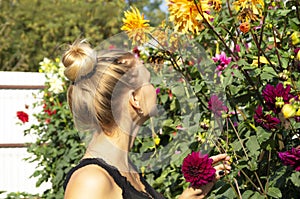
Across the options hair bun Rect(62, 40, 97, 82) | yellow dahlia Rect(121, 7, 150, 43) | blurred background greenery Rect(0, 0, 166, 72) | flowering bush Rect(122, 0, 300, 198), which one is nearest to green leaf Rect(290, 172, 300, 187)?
flowering bush Rect(122, 0, 300, 198)

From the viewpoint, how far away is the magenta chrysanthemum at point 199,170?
195 centimetres

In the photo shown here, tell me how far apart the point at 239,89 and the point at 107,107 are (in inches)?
38.4

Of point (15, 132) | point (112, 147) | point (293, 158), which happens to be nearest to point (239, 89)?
point (293, 158)

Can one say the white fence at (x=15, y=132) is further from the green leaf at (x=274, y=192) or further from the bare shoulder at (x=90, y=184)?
the bare shoulder at (x=90, y=184)

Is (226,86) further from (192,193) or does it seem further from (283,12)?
(192,193)

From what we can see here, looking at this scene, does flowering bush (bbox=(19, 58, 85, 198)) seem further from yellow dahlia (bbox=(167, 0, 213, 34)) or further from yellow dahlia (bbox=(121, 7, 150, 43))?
yellow dahlia (bbox=(167, 0, 213, 34))

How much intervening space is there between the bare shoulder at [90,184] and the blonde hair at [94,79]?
168 mm

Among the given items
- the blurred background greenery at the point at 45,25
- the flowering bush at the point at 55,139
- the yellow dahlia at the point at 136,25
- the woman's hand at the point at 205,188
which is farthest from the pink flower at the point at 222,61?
the blurred background greenery at the point at 45,25

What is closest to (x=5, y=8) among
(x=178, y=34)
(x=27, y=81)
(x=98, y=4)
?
(x=98, y=4)

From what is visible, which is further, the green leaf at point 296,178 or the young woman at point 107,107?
the green leaf at point 296,178

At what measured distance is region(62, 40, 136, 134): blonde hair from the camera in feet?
6.37

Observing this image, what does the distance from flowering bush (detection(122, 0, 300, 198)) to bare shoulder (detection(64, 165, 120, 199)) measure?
0.26 m

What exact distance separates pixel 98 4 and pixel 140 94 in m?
17.8

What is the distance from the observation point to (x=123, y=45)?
2123mm
